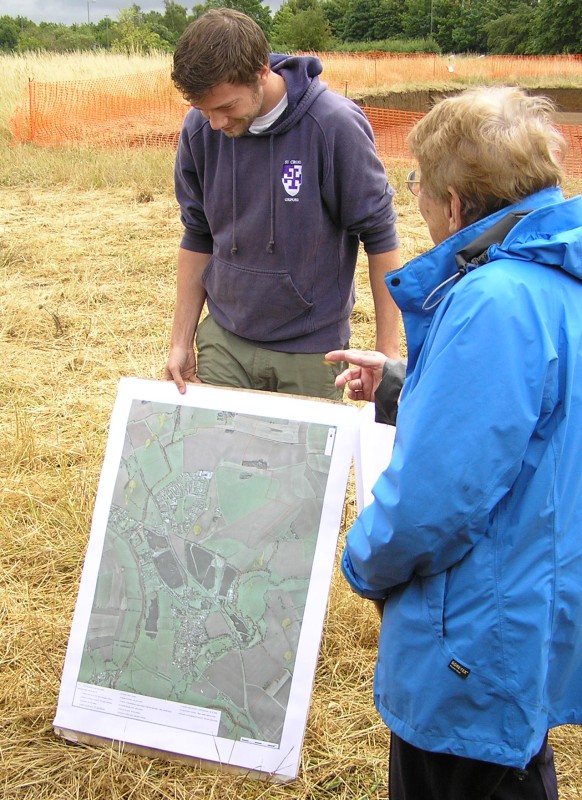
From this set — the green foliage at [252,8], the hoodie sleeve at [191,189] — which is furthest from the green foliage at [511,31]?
the hoodie sleeve at [191,189]

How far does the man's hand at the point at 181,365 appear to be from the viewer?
2671 millimetres

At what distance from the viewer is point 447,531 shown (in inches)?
54.7

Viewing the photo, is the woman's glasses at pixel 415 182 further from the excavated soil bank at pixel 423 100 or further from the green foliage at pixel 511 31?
the green foliage at pixel 511 31

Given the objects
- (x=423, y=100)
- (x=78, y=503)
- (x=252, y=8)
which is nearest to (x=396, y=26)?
(x=252, y=8)

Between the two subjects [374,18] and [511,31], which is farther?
[374,18]

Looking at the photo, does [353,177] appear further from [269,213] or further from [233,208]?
[233,208]

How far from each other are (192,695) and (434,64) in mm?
37311

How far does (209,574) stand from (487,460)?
123cm

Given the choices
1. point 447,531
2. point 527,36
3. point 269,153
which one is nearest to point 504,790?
point 447,531

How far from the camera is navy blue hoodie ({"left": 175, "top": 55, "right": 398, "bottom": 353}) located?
251 cm

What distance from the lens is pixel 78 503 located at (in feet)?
12.7

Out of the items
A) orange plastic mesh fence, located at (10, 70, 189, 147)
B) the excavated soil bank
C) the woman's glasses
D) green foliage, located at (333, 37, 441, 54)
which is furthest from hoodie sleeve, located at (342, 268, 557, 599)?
green foliage, located at (333, 37, 441, 54)

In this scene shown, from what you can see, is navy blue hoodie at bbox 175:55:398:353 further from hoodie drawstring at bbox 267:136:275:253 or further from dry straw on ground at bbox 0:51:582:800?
dry straw on ground at bbox 0:51:582:800

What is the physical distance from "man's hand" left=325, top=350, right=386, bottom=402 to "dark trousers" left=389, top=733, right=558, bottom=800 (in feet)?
2.72
